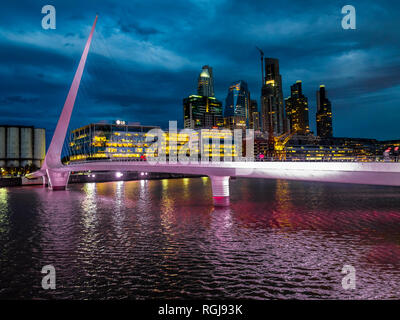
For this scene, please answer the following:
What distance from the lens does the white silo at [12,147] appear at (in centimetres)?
15675

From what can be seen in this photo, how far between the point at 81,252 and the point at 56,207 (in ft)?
77.6

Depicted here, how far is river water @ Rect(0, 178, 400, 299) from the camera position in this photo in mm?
13609

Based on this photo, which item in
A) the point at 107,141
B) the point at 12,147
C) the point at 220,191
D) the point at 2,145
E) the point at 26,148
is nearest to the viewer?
the point at 220,191

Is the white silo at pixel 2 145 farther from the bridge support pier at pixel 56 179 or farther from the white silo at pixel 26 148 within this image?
the bridge support pier at pixel 56 179

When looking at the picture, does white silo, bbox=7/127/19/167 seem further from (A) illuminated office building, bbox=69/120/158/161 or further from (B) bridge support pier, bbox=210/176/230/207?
(B) bridge support pier, bbox=210/176/230/207

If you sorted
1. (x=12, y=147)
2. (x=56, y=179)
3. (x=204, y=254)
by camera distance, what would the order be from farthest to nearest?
(x=12, y=147), (x=56, y=179), (x=204, y=254)

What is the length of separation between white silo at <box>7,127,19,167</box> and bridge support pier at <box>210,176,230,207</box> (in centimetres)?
14910

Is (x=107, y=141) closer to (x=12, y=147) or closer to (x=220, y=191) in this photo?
(x=12, y=147)

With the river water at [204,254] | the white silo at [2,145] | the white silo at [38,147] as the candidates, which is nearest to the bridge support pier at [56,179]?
the river water at [204,254]

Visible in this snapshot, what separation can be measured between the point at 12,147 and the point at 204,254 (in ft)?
540

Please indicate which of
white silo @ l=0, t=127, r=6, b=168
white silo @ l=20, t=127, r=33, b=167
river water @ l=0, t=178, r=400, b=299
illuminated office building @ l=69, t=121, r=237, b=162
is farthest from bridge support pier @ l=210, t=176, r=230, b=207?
white silo @ l=0, t=127, r=6, b=168

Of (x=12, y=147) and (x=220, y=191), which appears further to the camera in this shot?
(x=12, y=147)

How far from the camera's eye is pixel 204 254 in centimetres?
1861

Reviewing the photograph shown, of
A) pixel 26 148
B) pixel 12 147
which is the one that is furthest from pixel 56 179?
pixel 26 148
